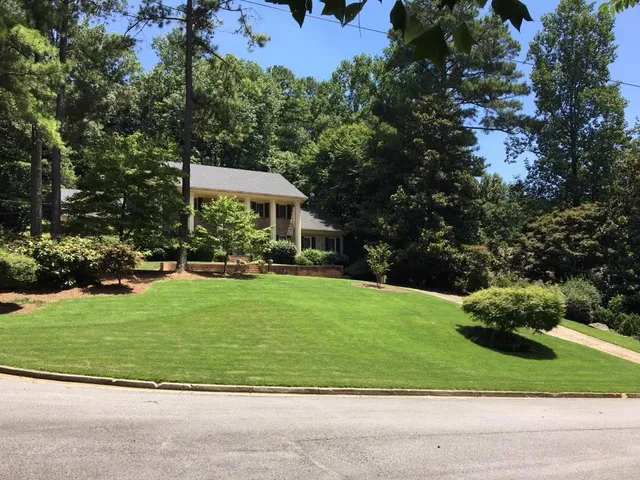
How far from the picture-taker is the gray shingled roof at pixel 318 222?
4397cm

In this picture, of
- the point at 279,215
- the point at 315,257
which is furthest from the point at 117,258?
the point at 279,215

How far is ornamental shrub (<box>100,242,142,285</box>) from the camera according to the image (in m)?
19.8

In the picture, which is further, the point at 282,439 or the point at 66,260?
the point at 66,260

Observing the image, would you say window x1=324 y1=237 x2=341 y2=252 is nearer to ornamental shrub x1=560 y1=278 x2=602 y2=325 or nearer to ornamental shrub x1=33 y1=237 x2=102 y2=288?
ornamental shrub x1=560 y1=278 x2=602 y2=325

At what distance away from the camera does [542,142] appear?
4856 centimetres

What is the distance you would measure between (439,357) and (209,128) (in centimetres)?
2023

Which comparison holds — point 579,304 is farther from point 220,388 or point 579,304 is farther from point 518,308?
point 220,388

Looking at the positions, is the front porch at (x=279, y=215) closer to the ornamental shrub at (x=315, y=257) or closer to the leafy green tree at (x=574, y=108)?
the ornamental shrub at (x=315, y=257)

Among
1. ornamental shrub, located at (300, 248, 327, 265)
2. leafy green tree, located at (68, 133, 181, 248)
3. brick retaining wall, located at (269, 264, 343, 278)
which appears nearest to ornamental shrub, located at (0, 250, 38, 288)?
leafy green tree, located at (68, 133, 181, 248)

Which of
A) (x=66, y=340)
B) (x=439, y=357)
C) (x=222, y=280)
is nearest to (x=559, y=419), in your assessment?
(x=439, y=357)

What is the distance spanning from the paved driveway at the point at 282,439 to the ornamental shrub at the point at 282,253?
26.5 metres

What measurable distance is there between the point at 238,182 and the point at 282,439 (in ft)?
121

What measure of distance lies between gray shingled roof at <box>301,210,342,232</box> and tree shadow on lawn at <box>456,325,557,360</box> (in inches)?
962

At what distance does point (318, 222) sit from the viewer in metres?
45.1
